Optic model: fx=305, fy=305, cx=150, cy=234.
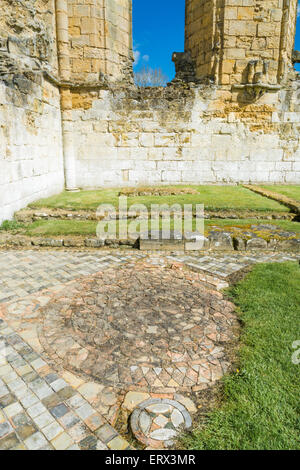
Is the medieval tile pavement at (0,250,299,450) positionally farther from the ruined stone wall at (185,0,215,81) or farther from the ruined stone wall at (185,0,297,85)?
the ruined stone wall at (185,0,215,81)

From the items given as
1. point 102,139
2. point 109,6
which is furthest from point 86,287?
point 109,6

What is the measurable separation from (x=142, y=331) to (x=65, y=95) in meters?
9.36

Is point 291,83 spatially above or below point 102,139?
above

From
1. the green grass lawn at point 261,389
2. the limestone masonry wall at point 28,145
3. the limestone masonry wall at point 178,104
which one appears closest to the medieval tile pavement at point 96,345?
the green grass lawn at point 261,389

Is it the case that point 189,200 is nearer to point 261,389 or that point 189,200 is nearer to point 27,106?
point 27,106

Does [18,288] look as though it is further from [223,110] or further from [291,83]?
[291,83]

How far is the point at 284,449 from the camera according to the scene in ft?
6.15

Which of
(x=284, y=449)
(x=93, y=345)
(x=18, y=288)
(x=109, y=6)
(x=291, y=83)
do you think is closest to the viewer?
(x=284, y=449)

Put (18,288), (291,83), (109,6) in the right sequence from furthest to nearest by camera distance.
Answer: (291,83) < (109,6) < (18,288)

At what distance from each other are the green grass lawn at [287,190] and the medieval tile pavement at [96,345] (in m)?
5.31
